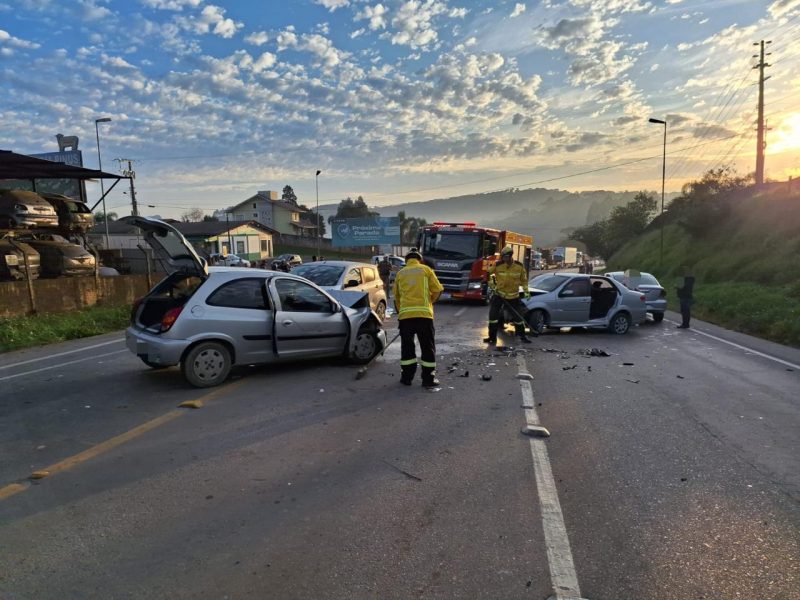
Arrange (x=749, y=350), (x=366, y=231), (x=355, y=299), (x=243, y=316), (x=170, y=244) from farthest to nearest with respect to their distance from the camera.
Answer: (x=366, y=231) < (x=749, y=350) < (x=355, y=299) < (x=170, y=244) < (x=243, y=316)

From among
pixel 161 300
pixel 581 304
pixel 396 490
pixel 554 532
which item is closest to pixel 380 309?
pixel 581 304

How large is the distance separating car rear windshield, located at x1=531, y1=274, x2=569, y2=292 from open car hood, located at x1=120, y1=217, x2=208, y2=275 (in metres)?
8.21

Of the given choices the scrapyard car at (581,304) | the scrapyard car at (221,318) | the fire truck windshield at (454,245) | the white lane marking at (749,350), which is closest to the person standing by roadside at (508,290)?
the scrapyard car at (581,304)

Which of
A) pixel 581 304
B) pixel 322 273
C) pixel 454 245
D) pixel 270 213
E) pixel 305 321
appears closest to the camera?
pixel 305 321

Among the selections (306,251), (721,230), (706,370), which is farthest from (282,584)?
(306,251)

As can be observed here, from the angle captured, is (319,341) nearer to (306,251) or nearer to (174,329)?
(174,329)

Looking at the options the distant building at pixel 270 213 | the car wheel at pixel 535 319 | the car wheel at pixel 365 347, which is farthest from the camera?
the distant building at pixel 270 213

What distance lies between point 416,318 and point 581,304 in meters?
6.63

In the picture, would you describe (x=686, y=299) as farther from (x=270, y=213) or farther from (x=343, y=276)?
(x=270, y=213)

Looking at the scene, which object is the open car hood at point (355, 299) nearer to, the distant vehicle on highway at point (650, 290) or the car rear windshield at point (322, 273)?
the car rear windshield at point (322, 273)

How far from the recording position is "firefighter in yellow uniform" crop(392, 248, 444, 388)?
7.03 metres

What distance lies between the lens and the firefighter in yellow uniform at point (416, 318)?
7031 mm

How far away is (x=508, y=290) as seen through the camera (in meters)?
10.9

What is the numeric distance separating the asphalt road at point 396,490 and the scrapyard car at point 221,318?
0.42 meters
